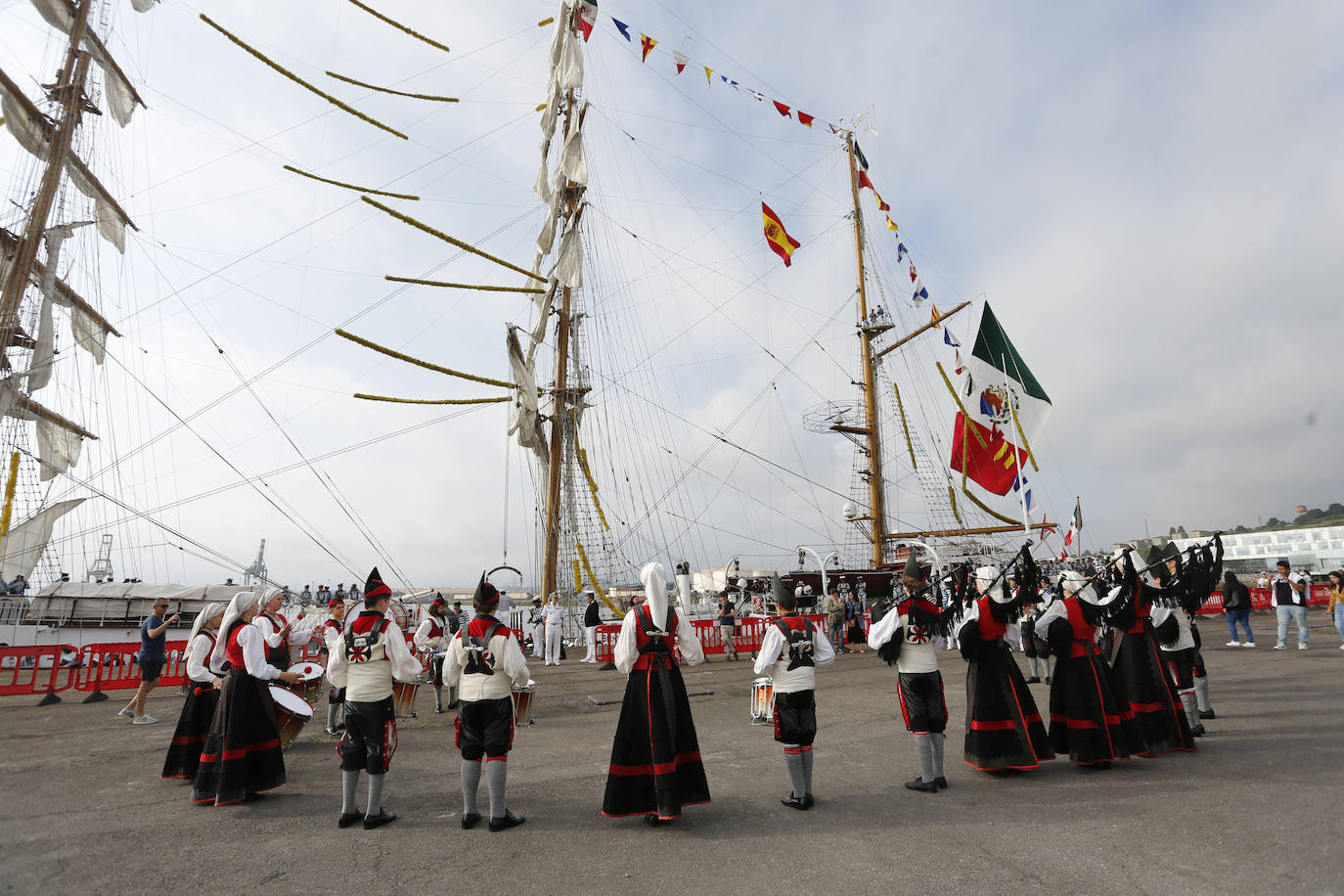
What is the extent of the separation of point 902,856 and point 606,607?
23135mm

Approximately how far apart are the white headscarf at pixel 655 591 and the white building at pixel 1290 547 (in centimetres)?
7026

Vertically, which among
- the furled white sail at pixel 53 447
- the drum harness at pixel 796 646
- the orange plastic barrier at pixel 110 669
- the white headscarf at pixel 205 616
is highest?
the furled white sail at pixel 53 447

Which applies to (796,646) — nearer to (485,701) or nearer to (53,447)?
(485,701)

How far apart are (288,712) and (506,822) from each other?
2.84m

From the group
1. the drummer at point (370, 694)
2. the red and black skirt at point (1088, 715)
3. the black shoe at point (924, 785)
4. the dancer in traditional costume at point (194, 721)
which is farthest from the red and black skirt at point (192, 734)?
the red and black skirt at point (1088, 715)

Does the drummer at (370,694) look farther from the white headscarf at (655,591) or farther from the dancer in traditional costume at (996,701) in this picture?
the dancer in traditional costume at (996,701)

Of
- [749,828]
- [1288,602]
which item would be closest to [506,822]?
[749,828]

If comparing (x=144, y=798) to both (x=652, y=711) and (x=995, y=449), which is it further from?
(x=995, y=449)

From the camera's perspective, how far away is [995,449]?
27.6 m

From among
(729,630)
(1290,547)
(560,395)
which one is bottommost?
(729,630)

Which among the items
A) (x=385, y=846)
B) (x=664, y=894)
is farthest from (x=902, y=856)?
(x=385, y=846)

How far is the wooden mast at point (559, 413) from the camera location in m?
23.6

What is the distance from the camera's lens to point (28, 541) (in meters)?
22.3

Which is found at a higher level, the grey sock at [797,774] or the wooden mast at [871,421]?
the wooden mast at [871,421]
